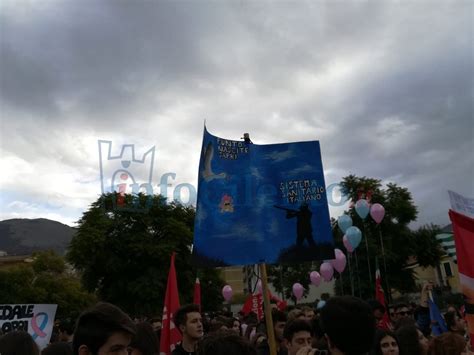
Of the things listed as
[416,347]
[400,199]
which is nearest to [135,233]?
[400,199]

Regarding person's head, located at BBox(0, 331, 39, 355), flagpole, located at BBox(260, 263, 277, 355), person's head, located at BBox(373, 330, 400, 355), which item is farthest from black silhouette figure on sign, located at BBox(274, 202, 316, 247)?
person's head, located at BBox(0, 331, 39, 355)

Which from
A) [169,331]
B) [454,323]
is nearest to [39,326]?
[169,331]

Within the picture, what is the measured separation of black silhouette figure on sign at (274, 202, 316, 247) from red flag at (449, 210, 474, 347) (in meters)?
1.43

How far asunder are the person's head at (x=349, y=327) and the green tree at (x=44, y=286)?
33.9 metres

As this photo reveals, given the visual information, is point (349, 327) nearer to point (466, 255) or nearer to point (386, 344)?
point (386, 344)

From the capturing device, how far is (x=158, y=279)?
88.8 ft

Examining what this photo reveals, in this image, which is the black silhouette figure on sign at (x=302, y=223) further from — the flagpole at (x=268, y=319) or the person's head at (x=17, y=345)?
the person's head at (x=17, y=345)

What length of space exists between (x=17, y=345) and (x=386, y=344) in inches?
118

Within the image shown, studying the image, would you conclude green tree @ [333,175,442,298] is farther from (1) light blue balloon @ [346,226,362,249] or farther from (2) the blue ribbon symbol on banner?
(2) the blue ribbon symbol on banner

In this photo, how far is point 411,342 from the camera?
394 cm

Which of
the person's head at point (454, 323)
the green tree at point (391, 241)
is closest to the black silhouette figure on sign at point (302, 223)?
the person's head at point (454, 323)

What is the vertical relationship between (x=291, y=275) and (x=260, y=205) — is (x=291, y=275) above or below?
above

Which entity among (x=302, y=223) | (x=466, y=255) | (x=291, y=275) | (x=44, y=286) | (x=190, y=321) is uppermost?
(x=291, y=275)

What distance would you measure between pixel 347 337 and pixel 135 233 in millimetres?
27638
